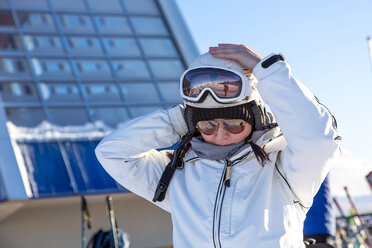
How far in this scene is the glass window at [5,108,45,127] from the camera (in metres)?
9.93

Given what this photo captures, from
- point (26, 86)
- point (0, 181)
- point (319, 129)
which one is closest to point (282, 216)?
point (319, 129)

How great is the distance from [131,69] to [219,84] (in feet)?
28.4

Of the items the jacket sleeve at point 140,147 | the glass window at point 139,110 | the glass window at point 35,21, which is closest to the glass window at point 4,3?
the glass window at point 35,21

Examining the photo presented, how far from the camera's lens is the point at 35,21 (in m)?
11.5

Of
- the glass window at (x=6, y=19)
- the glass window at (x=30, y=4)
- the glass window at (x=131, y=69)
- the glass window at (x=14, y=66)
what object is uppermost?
the glass window at (x=30, y=4)

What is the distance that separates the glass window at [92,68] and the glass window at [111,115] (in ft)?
2.57

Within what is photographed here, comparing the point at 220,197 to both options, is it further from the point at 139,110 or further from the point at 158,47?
the point at 158,47

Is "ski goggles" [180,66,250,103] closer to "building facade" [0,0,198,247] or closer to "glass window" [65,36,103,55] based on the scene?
"building facade" [0,0,198,247]

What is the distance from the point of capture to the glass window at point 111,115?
10.6 meters

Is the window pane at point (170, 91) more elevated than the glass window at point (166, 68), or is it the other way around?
the glass window at point (166, 68)

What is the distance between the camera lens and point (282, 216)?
2922 mm

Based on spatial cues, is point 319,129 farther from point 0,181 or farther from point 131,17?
point 131,17

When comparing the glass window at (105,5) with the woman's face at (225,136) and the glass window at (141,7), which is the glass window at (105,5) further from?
the woman's face at (225,136)

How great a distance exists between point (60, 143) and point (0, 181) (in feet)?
3.81
